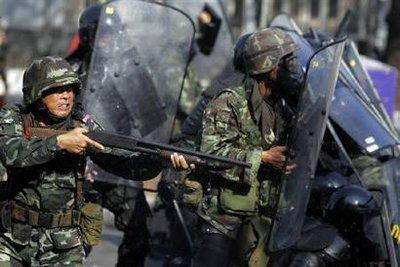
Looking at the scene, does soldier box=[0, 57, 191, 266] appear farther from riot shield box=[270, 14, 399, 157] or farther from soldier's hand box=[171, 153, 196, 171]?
riot shield box=[270, 14, 399, 157]

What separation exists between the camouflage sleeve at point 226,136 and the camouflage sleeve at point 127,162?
0.32 metres

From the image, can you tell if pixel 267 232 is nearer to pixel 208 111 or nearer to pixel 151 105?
pixel 208 111

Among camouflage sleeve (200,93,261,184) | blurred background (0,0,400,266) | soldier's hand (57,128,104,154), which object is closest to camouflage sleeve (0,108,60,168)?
soldier's hand (57,128,104,154)

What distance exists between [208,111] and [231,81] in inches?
47.7

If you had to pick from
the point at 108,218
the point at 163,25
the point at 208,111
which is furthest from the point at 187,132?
the point at 108,218

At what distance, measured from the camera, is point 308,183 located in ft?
15.3

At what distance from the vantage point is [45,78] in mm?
4277

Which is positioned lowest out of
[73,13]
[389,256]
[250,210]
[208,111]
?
[73,13]

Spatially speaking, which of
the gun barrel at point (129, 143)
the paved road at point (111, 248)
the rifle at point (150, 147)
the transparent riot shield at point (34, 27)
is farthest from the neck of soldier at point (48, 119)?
the transparent riot shield at point (34, 27)

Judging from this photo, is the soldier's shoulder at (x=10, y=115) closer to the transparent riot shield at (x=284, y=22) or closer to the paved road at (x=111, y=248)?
the paved road at (x=111, y=248)

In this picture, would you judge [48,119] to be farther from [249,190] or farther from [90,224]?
[249,190]

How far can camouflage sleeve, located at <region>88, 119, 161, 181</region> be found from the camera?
4348mm

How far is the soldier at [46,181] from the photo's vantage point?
4.27m

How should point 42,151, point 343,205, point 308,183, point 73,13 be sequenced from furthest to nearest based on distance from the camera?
point 73,13, point 343,205, point 308,183, point 42,151
